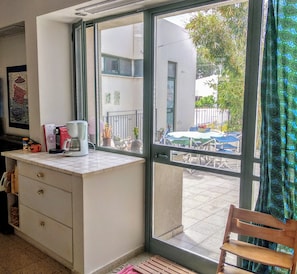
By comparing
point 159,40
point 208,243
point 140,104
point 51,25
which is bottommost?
point 208,243

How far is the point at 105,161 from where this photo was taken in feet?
8.32

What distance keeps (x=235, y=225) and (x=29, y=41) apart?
2539 millimetres

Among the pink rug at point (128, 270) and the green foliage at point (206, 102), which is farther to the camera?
the pink rug at point (128, 270)

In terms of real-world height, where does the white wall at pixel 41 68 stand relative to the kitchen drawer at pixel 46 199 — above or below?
above

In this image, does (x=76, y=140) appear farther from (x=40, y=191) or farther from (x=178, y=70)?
(x=178, y=70)

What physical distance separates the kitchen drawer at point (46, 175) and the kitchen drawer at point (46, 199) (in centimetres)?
4

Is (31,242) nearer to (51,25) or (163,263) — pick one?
(163,263)

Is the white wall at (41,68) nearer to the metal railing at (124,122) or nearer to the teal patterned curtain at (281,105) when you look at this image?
the metal railing at (124,122)

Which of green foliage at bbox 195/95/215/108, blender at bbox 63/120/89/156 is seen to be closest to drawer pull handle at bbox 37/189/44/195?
blender at bbox 63/120/89/156

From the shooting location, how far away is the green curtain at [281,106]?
164 centimetres

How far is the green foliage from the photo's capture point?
2.26 m

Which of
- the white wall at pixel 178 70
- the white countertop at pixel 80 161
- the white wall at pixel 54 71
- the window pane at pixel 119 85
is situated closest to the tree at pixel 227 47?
the white wall at pixel 178 70

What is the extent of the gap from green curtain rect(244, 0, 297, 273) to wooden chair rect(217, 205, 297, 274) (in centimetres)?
6

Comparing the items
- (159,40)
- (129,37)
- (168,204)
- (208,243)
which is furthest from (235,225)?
(129,37)
